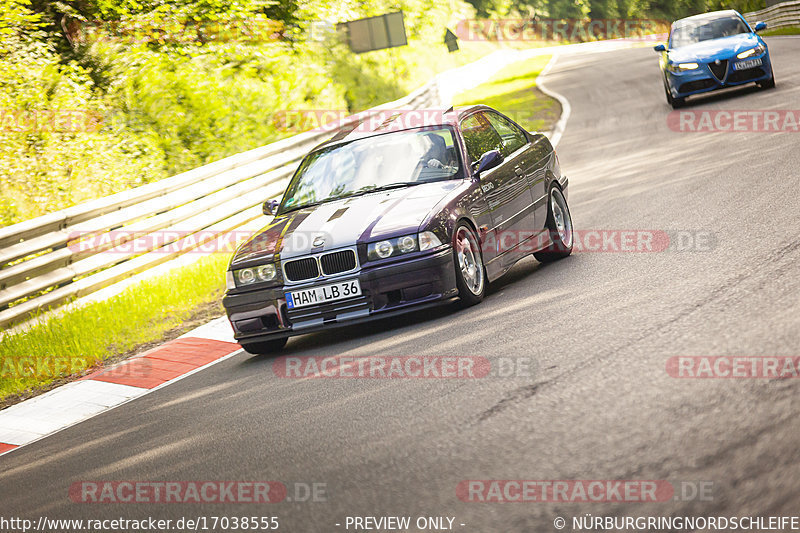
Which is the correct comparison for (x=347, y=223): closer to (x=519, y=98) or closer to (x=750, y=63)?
(x=750, y=63)

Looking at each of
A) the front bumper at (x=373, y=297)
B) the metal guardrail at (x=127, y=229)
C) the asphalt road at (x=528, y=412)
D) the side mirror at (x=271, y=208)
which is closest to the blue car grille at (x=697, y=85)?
the metal guardrail at (x=127, y=229)

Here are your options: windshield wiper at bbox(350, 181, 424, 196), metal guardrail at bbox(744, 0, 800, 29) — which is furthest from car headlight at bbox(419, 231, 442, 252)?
metal guardrail at bbox(744, 0, 800, 29)

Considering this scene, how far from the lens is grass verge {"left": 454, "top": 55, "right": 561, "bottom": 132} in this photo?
2234 centimetres

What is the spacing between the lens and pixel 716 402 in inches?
173

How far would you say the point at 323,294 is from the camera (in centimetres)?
736

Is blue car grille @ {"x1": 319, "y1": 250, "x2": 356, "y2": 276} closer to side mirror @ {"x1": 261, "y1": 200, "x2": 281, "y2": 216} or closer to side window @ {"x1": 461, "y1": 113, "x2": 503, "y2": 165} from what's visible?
side mirror @ {"x1": 261, "y1": 200, "x2": 281, "y2": 216}

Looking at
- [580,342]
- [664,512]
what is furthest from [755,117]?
[664,512]

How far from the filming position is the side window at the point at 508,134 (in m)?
9.09

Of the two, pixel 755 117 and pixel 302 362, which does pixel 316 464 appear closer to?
pixel 302 362

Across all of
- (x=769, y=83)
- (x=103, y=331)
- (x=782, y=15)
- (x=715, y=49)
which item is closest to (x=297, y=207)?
(x=103, y=331)

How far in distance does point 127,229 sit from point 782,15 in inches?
1370

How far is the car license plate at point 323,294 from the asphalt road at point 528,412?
1.21 ft

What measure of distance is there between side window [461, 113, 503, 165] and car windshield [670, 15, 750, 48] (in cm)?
1160

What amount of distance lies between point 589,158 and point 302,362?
31.1 ft
